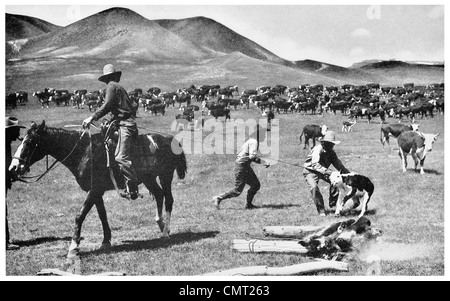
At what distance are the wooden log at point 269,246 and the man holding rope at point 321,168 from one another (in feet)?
5.90

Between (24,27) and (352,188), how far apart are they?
8808 mm

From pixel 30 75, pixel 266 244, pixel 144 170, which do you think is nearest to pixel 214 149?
pixel 144 170

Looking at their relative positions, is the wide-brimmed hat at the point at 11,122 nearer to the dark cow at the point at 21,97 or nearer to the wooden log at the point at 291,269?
the dark cow at the point at 21,97

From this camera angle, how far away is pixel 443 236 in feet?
42.3

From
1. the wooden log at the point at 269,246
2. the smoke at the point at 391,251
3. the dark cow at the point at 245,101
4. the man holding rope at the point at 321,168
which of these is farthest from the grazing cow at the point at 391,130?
the wooden log at the point at 269,246

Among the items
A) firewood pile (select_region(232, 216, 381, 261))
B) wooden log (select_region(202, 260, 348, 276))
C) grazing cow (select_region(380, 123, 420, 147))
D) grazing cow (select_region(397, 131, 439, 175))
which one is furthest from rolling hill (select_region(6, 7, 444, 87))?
wooden log (select_region(202, 260, 348, 276))

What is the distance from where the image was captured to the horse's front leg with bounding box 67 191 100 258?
11359mm

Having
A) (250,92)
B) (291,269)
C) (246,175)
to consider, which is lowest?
(291,269)

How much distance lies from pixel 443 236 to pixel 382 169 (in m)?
2.64

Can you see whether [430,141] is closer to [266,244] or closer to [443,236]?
[443,236]

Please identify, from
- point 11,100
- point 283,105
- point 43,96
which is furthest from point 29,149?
point 283,105

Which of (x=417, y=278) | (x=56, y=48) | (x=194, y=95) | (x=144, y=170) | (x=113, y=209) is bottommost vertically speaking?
(x=417, y=278)

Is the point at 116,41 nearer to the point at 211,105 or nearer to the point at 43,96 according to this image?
the point at 43,96

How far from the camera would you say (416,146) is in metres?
15.5
